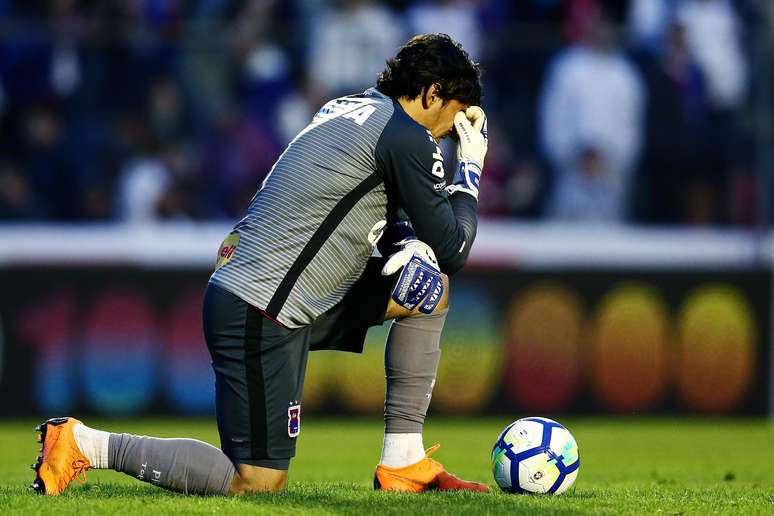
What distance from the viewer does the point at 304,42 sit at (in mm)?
12719

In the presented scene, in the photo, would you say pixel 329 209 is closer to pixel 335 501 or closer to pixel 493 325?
pixel 335 501

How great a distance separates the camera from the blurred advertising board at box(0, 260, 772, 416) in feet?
39.2

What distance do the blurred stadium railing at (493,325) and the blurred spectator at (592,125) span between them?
34 cm

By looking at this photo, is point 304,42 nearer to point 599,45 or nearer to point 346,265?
point 599,45

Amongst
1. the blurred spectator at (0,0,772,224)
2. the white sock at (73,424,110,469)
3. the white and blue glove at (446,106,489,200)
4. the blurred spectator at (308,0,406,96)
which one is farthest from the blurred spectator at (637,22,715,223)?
the white sock at (73,424,110,469)

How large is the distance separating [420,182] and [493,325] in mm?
7024

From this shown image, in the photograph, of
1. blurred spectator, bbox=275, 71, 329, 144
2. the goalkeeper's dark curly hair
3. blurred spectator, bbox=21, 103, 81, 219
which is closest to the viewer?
the goalkeeper's dark curly hair

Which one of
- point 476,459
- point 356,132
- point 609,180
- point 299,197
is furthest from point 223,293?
point 609,180

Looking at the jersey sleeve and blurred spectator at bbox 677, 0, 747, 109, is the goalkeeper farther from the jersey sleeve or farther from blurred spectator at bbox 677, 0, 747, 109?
blurred spectator at bbox 677, 0, 747, 109

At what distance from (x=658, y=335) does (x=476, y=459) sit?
4068mm

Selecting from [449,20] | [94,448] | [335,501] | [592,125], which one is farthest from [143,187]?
[335,501]

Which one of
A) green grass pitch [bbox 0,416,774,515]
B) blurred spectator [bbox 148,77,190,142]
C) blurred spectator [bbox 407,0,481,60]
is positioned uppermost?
blurred spectator [bbox 407,0,481,60]

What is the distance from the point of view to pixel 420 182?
5.74m

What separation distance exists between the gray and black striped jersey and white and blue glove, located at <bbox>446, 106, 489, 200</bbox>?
1.10ft
